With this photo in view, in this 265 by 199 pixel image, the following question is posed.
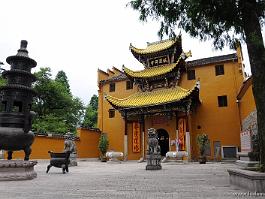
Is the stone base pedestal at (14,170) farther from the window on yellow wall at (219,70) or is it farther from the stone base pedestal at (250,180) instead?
the window on yellow wall at (219,70)

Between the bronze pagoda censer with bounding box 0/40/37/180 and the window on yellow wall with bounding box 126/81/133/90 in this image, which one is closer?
the bronze pagoda censer with bounding box 0/40/37/180

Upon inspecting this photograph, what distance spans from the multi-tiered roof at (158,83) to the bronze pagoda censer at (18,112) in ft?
41.5

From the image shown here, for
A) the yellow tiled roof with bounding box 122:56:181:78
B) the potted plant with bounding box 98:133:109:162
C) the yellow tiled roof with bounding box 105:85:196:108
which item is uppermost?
the yellow tiled roof with bounding box 122:56:181:78

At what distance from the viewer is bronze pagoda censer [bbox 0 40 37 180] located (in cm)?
803

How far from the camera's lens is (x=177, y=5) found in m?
7.26

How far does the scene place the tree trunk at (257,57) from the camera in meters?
5.73

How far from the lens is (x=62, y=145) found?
74.4ft

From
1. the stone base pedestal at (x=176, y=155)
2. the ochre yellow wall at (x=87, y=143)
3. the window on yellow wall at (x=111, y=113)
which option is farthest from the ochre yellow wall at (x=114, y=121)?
the stone base pedestal at (x=176, y=155)

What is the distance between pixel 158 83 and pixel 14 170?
57.2 ft

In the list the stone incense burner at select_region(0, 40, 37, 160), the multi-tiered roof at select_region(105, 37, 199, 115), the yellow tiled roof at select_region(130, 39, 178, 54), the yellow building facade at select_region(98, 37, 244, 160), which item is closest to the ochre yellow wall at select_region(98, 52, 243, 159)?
the yellow building facade at select_region(98, 37, 244, 160)

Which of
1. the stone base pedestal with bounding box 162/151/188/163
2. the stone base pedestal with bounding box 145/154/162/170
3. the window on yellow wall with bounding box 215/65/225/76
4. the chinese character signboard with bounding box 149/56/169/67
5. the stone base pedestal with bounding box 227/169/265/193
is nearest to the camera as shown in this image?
the stone base pedestal with bounding box 227/169/265/193

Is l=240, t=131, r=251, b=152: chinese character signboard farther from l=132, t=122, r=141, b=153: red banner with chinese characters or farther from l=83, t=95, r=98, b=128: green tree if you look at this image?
l=83, t=95, r=98, b=128: green tree

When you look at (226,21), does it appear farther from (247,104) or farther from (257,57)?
(247,104)

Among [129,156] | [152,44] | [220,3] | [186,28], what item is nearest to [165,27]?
[186,28]
